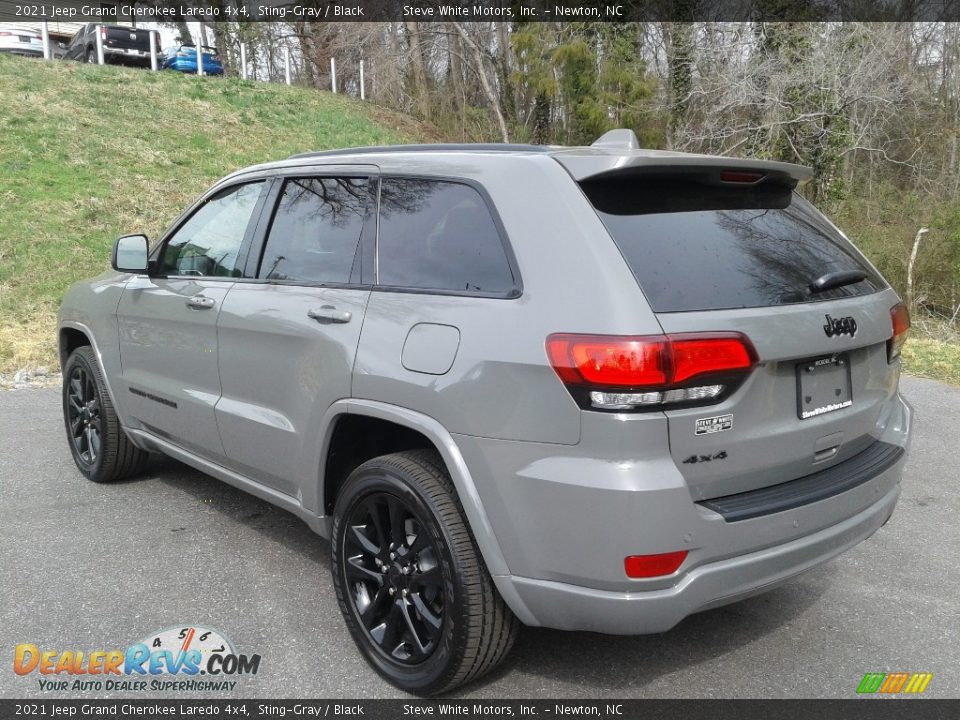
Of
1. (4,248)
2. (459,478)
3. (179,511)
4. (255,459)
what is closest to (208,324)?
(255,459)

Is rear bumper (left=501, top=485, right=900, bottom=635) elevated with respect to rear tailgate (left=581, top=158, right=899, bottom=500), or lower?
lower

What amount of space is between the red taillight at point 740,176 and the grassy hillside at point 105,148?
7.60 m

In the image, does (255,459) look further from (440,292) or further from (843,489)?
(843,489)

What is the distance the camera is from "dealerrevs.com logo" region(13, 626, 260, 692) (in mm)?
2992

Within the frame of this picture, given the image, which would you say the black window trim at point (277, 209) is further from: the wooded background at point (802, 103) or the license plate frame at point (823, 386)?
the wooded background at point (802, 103)

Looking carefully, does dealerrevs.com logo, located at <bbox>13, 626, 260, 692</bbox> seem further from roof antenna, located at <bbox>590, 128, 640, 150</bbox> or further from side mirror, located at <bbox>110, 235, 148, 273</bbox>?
roof antenna, located at <bbox>590, 128, 640, 150</bbox>

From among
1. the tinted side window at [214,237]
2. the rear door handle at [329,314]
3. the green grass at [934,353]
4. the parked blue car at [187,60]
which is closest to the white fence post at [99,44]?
the parked blue car at [187,60]

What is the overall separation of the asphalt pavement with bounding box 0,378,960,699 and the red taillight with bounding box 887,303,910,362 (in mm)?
1095

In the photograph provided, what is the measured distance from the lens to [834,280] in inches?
111

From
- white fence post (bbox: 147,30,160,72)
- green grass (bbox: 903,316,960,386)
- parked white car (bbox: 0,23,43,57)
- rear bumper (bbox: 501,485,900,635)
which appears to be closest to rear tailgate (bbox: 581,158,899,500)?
rear bumper (bbox: 501,485,900,635)

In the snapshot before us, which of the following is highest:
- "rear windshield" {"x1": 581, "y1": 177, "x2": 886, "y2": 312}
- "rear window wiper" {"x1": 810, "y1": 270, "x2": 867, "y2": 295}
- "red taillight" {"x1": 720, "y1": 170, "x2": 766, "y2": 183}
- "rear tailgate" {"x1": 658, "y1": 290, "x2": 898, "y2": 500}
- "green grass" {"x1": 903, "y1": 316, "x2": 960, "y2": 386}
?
"red taillight" {"x1": 720, "y1": 170, "x2": 766, "y2": 183}

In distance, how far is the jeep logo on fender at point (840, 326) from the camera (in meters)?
2.69

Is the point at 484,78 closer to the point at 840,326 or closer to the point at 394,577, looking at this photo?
the point at 840,326

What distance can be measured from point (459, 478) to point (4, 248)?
11738mm
